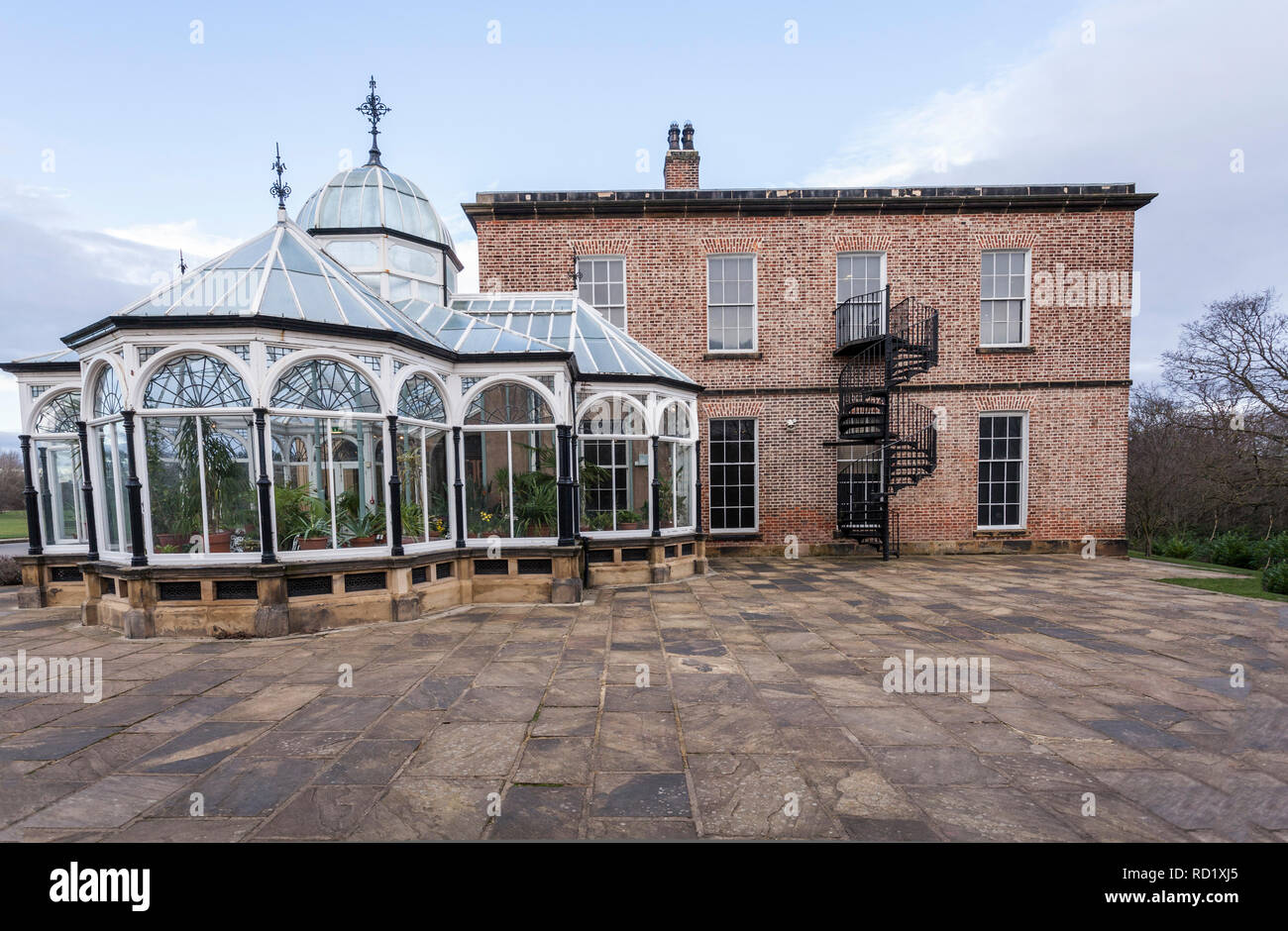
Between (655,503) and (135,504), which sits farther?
(655,503)

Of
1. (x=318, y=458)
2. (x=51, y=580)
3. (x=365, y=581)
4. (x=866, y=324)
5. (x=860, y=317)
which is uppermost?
(x=860, y=317)

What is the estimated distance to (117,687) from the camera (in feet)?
14.8

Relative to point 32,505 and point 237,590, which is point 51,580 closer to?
point 32,505

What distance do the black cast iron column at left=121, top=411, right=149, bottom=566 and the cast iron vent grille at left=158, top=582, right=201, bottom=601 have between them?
0.36 m

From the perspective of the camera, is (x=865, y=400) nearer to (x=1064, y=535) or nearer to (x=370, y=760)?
(x=1064, y=535)

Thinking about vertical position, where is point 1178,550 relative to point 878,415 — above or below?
below

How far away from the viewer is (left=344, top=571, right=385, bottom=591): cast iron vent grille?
20.5 feet

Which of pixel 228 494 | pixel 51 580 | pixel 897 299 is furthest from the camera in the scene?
pixel 897 299

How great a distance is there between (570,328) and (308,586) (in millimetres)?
5486

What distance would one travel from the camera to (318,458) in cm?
709

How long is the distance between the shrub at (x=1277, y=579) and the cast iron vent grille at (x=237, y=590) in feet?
44.2

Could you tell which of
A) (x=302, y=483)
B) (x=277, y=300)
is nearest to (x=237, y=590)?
(x=302, y=483)
